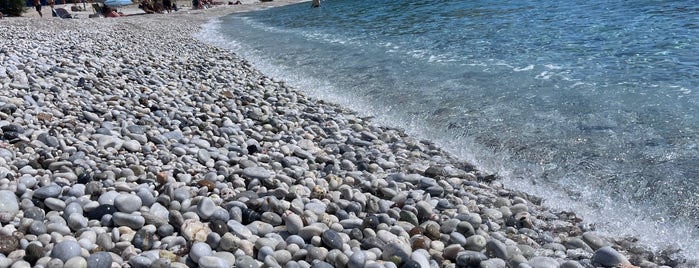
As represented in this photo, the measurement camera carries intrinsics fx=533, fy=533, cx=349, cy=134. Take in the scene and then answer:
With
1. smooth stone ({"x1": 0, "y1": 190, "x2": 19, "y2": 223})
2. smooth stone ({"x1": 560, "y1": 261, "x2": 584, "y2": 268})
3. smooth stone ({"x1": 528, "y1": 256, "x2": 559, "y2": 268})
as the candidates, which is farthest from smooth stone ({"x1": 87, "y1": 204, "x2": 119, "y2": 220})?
smooth stone ({"x1": 560, "y1": 261, "x2": 584, "y2": 268})

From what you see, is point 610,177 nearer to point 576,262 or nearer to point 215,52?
point 576,262

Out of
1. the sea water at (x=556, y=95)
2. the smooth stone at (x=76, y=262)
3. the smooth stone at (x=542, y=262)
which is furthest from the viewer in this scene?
the sea water at (x=556, y=95)

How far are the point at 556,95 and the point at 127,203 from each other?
6.34 meters

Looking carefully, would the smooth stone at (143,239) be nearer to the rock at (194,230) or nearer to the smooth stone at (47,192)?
the rock at (194,230)

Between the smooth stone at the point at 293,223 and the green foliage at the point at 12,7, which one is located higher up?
the green foliage at the point at 12,7

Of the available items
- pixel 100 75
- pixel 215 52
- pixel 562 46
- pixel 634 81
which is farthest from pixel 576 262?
pixel 215 52

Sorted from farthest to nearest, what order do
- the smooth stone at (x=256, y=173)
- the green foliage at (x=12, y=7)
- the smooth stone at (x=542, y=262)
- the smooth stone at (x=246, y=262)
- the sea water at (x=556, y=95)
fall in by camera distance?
1. the green foliage at (x=12, y=7)
2. the sea water at (x=556, y=95)
3. the smooth stone at (x=256, y=173)
4. the smooth stone at (x=542, y=262)
5. the smooth stone at (x=246, y=262)

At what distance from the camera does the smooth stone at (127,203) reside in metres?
3.45

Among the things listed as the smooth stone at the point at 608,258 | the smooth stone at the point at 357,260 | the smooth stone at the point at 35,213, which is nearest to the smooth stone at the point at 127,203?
the smooth stone at the point at 35,213

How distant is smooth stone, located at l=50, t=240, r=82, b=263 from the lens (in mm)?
2768

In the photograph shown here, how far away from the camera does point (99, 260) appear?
276cm

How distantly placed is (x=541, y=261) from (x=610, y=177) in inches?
78.3

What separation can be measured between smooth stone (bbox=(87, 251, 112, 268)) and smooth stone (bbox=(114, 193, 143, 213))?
66cm

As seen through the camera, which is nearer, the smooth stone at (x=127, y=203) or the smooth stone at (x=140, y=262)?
the smooth stone at (x=140, y=262)
